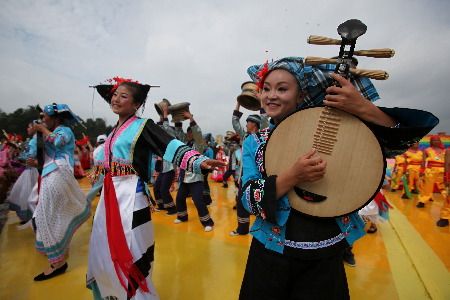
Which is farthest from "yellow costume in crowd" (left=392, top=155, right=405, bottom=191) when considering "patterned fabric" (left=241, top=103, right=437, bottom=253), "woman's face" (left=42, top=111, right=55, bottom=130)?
"woman's face" (left=42, top=111, right=55, bottom=130)

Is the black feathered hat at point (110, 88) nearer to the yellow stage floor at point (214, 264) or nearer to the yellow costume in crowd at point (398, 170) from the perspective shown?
the yellow stage floor at point (214, 264)

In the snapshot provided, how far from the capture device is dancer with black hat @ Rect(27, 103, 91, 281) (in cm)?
277

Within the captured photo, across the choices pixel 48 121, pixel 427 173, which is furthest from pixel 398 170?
pixel 48 121

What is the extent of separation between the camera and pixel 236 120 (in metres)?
4.20

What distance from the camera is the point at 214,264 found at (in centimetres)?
303

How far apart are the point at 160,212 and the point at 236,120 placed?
9.73 feet

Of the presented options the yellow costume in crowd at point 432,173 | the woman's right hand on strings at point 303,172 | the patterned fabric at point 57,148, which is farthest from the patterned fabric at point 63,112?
the yellow costume in crowd at point 432,173

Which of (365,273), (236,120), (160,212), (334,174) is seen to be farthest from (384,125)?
(160,212)

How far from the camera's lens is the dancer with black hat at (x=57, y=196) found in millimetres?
2766

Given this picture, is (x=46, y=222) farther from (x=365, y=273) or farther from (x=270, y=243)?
(x=365, y=273)

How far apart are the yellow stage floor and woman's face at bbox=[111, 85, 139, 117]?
1983 millimetres

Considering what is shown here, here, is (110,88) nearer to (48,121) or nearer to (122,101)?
(122,101)

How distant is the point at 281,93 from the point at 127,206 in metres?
1.46

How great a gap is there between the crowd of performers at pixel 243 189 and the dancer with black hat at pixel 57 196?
12 millimetres
